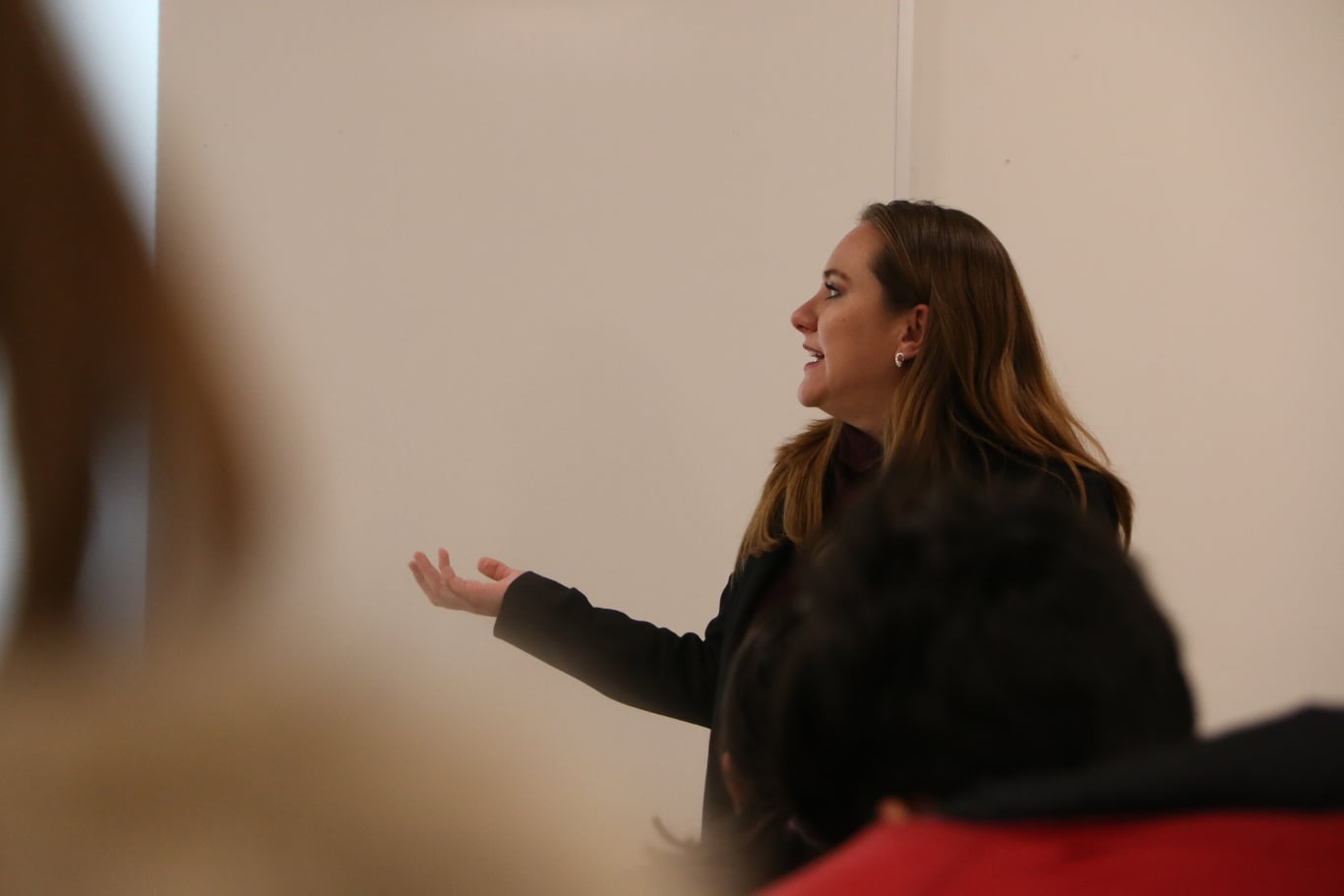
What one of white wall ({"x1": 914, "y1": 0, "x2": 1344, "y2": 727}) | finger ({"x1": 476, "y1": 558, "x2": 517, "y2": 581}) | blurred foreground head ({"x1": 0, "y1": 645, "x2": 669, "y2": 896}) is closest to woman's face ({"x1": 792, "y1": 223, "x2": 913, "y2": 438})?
finger ({"x1": 476, "y1": 558, "x2": 517, "y2": 581})

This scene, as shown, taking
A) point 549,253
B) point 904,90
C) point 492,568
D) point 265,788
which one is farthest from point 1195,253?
point 265,788

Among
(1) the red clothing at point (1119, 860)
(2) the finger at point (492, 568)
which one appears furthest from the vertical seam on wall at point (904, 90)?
(1) the red clothing at point (1119, 860)

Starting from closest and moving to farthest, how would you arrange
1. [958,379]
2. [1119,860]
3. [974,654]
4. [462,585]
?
[1119,860]
[974,654]
[958,379]
[462,585]

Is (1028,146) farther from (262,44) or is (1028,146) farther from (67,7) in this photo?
(67,7)

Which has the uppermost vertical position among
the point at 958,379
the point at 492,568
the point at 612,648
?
the point at 958,379

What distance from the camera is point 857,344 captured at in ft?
5.25

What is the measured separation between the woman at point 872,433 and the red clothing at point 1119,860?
39.5 inches

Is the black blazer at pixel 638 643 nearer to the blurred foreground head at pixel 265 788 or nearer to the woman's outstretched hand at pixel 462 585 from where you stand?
the woman's outstretched hand at pixel 462 585

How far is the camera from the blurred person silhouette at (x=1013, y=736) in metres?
0.43

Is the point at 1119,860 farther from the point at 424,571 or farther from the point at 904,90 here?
the point at 904,90

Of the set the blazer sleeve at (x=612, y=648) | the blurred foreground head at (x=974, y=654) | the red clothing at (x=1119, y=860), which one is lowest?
the blazer sleeve at (x=612, y=648)

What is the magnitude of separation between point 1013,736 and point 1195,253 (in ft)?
6.69

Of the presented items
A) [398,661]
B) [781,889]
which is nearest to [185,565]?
[398,661]

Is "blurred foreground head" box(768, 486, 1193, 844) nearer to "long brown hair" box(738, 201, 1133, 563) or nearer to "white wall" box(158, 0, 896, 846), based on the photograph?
"long brown hair" box(738, 201, 1133, 563)
